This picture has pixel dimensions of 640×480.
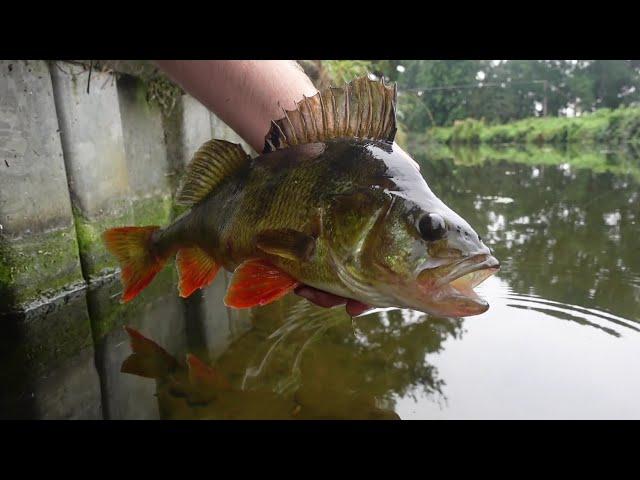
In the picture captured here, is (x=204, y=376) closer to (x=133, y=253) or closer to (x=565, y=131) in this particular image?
(x=133, y=253)

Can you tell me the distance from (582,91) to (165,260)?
183ft

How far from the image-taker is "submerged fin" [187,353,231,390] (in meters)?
1.99

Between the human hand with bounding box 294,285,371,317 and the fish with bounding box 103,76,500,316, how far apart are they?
43 millimetres

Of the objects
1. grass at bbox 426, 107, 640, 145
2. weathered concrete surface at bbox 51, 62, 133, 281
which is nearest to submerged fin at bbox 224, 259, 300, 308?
weathered concrete surface at bbox 51, 62, 133, 281

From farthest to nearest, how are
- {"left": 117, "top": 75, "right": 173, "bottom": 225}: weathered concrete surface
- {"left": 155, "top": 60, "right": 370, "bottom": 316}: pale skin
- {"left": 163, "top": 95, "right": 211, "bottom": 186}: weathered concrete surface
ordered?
1. {"left": 163, "top": 95, "right": 211, "bottom": 186}: weathered concrete surface
2. {"left": 117, "top": 75, "right": 173, "bottom": 225}: weathered concrete surface
3. {"left": 155, "top": 60, "right": 370, "bottom": 316}: pale skin

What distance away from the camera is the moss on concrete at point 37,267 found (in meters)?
2.65

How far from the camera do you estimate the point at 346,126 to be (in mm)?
1631

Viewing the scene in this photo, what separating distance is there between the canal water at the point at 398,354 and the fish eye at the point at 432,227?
76cm

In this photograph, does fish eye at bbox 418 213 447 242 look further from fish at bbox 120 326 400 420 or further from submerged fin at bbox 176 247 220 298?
submerged fin at bbox 176 247 220 298

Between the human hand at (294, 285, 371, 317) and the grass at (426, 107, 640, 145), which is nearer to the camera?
the human hand at (294, 285, 371, 317)

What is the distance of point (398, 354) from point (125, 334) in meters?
1.41

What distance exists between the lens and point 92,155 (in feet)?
10.5

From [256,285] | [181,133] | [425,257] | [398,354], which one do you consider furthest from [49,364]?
[181,133]
